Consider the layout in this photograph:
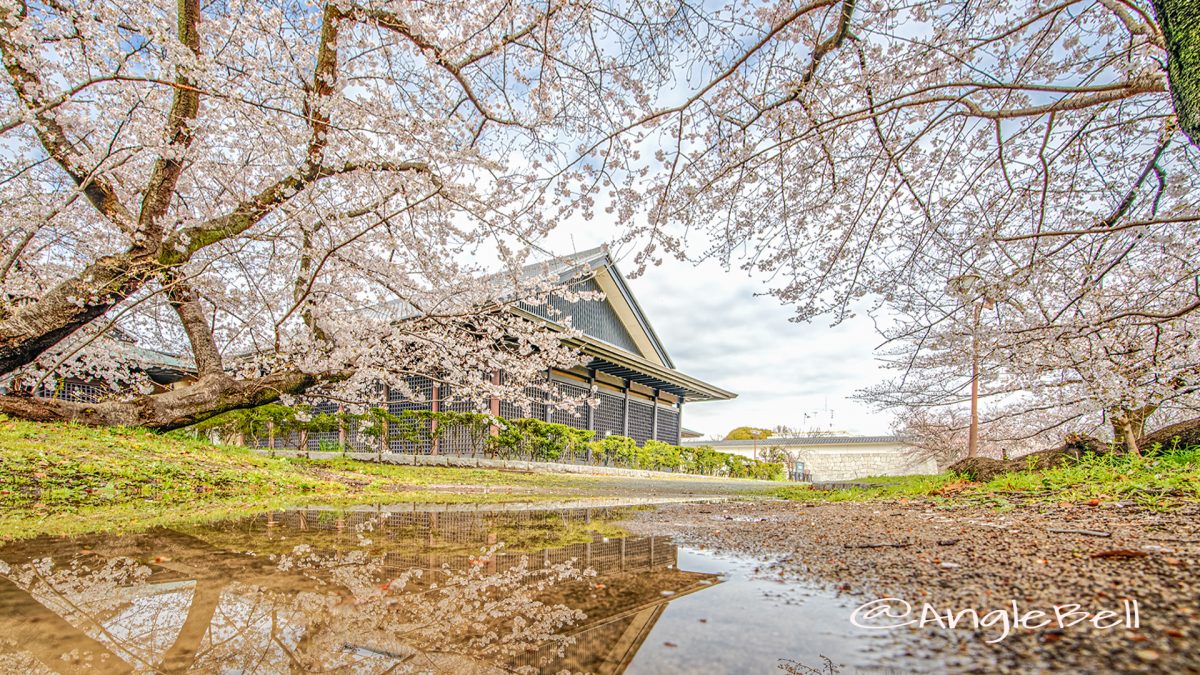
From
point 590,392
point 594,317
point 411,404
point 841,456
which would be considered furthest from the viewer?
point 841,456

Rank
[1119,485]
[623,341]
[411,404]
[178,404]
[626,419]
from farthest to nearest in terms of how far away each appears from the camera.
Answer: [623,341]
[626,419]
[411,404]
[178,404]
[1119,485]

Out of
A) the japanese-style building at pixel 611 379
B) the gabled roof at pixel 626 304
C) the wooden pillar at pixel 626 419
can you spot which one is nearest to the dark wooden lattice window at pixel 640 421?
the japanese-style building at pixel 611 379

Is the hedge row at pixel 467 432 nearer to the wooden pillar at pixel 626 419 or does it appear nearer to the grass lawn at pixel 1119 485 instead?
the wooden pillar at pixel 626 419

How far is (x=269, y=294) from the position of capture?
302 inches

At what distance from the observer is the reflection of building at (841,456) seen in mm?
31938

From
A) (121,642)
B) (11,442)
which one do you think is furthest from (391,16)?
(121,642)

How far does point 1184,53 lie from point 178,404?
9.33m

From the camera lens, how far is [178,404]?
6.50 m

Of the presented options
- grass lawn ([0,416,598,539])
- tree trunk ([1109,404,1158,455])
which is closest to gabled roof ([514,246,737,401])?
grass lawn ([0,416,598,539])

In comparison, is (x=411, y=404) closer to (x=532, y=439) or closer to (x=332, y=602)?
(x=532, y=439)

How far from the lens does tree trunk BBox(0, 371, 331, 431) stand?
6.02m

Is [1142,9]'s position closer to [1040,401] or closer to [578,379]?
[1040,401]

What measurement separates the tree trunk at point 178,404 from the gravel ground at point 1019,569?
6.15m

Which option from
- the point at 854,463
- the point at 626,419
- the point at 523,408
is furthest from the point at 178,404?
the point at 854,463
